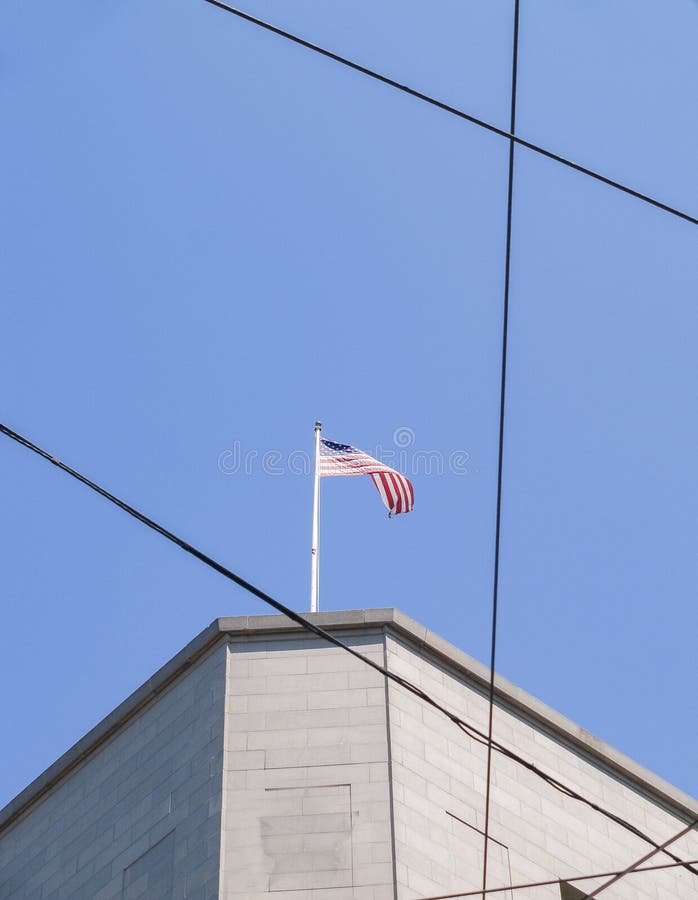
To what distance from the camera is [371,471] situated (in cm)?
2628

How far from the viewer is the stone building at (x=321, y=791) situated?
20.9 metres

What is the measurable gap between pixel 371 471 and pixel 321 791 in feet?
20.5

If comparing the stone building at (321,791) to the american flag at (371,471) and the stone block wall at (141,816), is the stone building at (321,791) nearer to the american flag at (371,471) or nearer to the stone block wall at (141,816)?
the stone block wall at (141,816)

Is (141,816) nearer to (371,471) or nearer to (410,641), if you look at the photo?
(410,641)

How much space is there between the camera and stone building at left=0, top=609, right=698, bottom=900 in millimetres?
20891

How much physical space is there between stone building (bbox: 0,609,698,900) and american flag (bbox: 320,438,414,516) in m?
2.90

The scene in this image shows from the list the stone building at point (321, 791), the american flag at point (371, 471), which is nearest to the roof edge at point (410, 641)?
the stone building at point (321, 791)

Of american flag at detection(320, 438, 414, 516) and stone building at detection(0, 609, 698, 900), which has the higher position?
american flag at detection(320, 438, 414, 516)

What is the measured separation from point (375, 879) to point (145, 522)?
8909mm

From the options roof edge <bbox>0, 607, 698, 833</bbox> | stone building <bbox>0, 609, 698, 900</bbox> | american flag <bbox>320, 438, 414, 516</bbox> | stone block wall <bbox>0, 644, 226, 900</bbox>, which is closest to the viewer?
stone building <bbox>0, 609, 698, 900</bbox>

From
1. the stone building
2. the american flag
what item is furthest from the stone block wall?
the american flag

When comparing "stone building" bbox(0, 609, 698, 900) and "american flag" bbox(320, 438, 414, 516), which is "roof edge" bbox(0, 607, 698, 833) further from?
"american flag" bbox(320, 438, 414, 516)

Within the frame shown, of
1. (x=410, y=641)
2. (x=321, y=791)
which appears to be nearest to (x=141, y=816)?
(x=321, y=791)

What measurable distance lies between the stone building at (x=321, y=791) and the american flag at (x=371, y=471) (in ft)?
9.53
